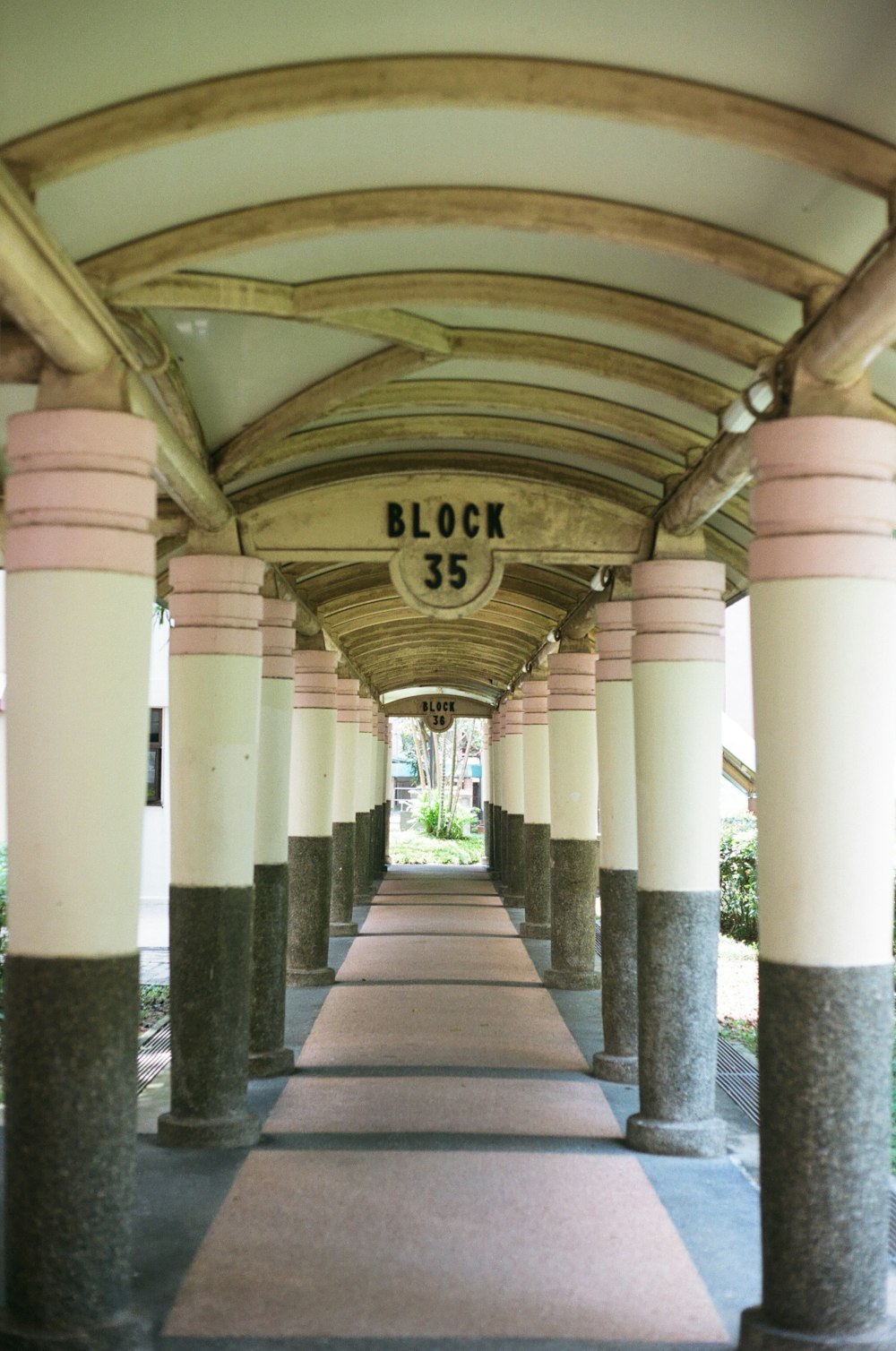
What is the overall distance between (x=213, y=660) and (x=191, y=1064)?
2.32m

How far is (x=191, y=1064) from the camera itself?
8.02 metres

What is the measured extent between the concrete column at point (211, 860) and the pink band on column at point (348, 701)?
11176 millimetres

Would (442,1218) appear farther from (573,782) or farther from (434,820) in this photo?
(434,820)

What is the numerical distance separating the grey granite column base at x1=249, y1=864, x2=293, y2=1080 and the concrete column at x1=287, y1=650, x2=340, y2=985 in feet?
11.3

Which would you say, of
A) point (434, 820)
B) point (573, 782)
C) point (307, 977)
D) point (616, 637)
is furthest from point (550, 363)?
point (434, 820)

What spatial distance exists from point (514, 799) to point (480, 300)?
18.1 meters

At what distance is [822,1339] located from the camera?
16.1ft

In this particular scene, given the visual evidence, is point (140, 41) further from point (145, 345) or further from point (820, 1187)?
point (820, 1187)

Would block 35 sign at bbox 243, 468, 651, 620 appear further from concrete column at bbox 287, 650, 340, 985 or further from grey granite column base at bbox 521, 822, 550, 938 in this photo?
grey granite column base at bbox 521, 822, 550, 938

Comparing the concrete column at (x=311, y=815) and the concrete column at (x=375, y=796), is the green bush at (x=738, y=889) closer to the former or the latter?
the concrete column at (x=375, y=796)

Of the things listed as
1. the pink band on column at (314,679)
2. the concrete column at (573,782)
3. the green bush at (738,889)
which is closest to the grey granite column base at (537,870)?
the green bush at (738,889)

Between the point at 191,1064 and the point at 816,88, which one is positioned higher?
the point at 816,88

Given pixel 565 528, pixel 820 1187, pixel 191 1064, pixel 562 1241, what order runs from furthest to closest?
pixel 565 528
pixel 191 1064
pixel 562 1241
pixel 820 1187

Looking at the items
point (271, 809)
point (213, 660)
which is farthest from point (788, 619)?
point (271, 809)
